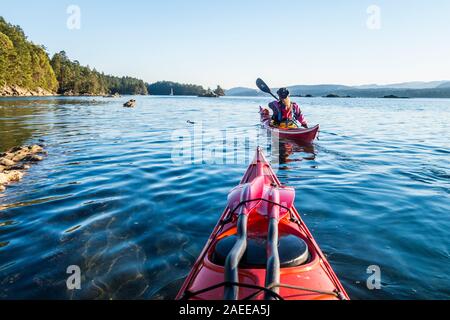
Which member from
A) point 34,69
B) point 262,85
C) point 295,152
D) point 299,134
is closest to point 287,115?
point 299,134

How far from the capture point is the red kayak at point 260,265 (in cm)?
278

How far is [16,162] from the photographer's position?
35.0 ft

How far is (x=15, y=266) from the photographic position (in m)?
4.73

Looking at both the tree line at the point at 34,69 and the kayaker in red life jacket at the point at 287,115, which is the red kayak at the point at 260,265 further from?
the tree line at the point at 34,69

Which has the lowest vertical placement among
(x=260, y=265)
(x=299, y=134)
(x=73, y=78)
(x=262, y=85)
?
(x=260, y=265)

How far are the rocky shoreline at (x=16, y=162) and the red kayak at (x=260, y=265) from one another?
704 cm

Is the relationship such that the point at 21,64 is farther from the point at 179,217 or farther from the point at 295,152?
the point at 179,217

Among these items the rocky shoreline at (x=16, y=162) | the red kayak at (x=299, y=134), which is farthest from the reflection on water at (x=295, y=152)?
the rocky shoreline at (x=16, y=162)

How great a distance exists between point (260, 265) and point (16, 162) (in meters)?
10.8

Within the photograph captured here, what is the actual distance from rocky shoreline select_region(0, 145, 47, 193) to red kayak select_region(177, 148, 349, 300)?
23.1 ft
